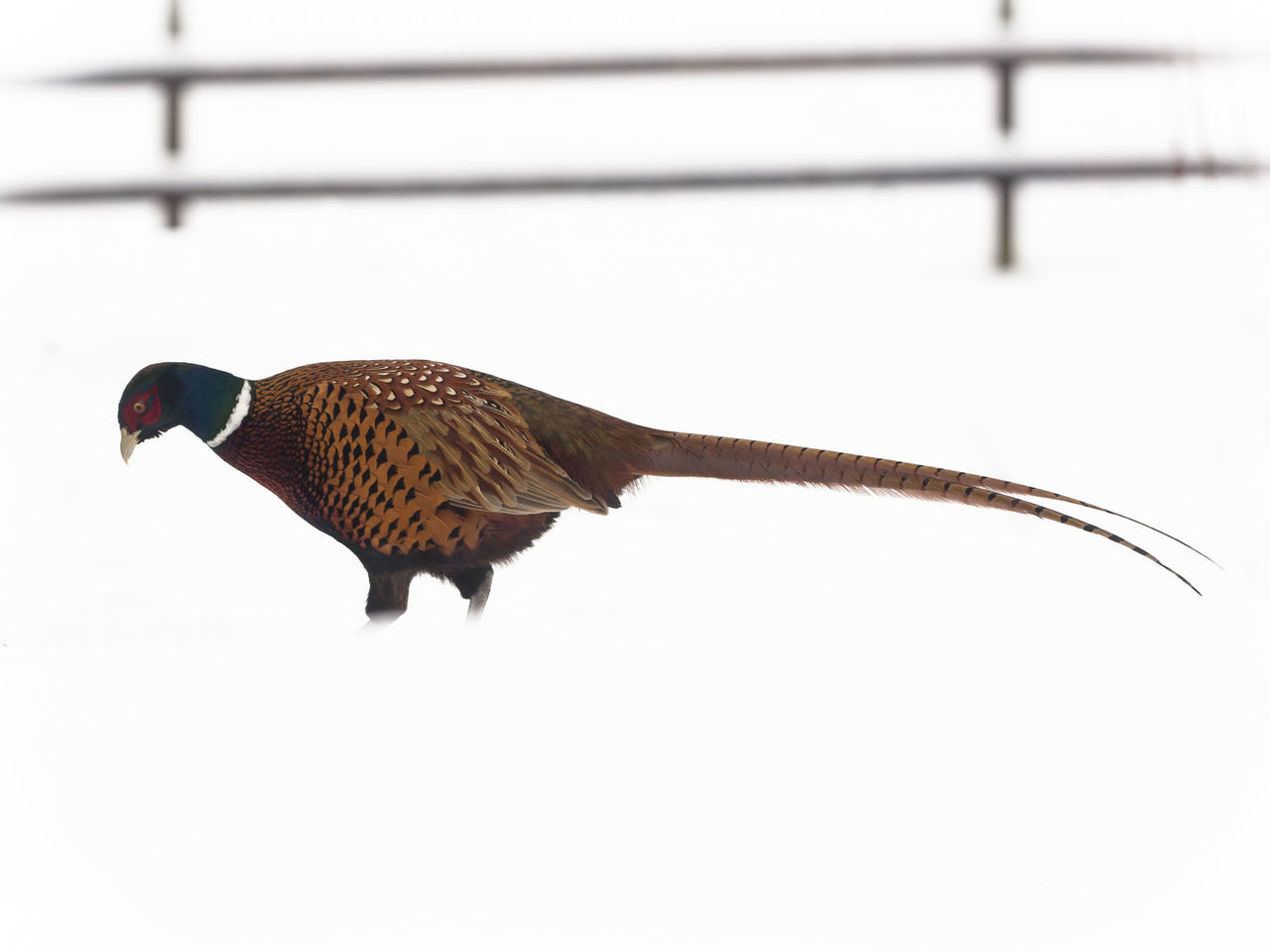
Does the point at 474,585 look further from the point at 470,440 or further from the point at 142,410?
the point at 142,410

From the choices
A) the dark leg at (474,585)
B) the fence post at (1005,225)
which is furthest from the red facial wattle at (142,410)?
the fence post at (1005,225)

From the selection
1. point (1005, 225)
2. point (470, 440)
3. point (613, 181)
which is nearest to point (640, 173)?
point (613, 181)

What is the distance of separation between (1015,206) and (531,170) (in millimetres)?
1746

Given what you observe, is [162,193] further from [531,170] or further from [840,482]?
[840,482]

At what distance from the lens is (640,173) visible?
15.1 feet

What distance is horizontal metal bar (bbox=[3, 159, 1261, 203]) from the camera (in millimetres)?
4598

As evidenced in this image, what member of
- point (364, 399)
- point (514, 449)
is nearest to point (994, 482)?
point (514, 449)

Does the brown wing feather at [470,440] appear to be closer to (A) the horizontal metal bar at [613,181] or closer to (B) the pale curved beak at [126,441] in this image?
(B) the pale curved beak at [126,441]

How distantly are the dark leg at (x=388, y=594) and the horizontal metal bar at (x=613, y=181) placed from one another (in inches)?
92.1

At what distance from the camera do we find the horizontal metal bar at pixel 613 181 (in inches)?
181

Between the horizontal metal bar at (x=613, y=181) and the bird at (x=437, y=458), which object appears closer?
the bird at (x=437, y=458)

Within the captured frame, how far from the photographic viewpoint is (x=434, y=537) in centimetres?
255

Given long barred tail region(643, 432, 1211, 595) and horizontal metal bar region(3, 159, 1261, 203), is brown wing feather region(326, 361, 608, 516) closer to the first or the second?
long barred tail region(643, 432, 1211, 595)

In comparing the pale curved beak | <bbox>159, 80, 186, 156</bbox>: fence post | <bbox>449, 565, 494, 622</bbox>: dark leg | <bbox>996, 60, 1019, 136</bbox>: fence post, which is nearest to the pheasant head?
the pale curved beak
